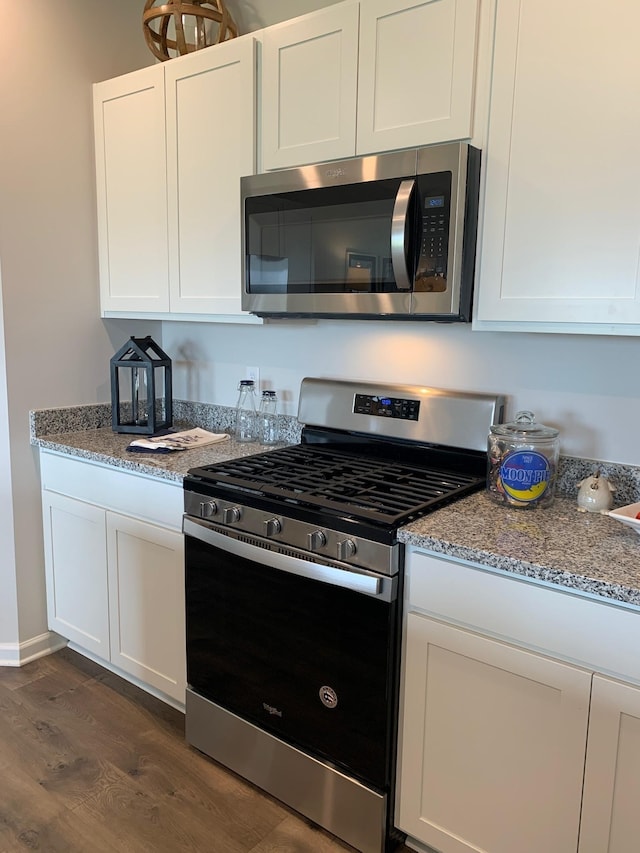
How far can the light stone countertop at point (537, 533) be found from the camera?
51.8 inches

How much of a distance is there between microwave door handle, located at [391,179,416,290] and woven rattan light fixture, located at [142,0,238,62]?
3.63ft

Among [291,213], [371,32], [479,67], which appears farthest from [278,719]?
[371,32]

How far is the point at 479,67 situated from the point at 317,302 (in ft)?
2.44

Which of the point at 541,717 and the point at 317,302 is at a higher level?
the point at 317,302

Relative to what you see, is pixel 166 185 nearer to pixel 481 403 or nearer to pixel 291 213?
pixel 291 213

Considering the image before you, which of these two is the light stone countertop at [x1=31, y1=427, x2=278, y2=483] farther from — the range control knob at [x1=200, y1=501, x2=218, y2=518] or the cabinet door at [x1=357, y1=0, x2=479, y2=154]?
the cabinet door at [x1=357, y1=0, x2=479, y2=154]

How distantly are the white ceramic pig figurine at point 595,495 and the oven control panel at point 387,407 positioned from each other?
0.58 meters

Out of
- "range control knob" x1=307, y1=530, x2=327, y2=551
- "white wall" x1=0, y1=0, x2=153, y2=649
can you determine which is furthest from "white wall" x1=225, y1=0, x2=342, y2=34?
"range control knob" x1=307, y1=530, x2=327, y2=551

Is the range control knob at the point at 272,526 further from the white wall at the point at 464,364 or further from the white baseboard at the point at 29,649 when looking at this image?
the white baseboard at the point at 29,649

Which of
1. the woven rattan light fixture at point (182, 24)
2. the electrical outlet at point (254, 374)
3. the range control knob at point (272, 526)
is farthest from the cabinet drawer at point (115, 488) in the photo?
the woven rattan light fixture at point (182, 24)

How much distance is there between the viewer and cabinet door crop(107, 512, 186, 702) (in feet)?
7.00

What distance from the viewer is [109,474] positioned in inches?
90.0

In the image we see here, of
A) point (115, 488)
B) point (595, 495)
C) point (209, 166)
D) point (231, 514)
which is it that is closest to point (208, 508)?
point (231, 514)

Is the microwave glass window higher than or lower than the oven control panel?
higher
